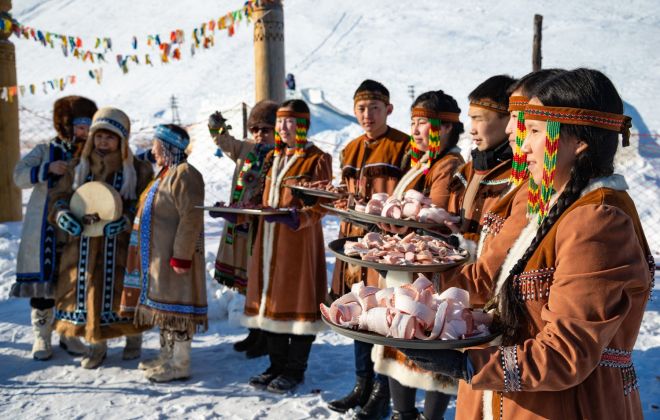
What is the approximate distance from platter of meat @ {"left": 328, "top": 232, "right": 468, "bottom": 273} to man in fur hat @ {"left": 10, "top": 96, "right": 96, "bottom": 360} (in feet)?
10.3

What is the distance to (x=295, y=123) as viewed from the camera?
4.40 metres

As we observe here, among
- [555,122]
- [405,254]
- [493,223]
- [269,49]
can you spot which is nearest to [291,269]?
[405,254]

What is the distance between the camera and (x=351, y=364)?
4.72 metres

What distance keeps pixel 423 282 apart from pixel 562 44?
206ft

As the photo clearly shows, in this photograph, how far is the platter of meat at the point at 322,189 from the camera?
3643 mm

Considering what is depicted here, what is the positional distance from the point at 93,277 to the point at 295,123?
6.55ft

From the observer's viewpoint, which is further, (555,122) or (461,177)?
(461,177)

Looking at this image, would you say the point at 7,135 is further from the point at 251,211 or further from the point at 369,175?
the point at 369,175

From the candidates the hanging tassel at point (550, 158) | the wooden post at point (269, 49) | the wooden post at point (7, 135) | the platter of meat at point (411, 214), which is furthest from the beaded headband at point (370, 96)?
the wooden post at point (7, 135)

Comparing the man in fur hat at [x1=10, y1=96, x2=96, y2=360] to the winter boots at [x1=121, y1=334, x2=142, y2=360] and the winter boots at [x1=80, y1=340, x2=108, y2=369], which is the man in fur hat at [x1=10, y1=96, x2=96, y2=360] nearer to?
the winter boots at [x1=80, y1=340, x2=108, y2=369]

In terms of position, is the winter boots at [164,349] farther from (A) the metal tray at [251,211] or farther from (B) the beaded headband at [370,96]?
(B) the beaded headband at [370,96]

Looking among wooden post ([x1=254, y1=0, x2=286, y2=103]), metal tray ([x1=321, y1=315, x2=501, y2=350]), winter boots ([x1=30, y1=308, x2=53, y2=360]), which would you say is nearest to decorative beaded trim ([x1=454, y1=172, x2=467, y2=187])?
metal tray ([x1=321, y1=315, x2=501, y2=350])

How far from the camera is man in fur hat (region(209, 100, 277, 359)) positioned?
4.99 m

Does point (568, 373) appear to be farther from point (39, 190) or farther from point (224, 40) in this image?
point (224, 40)
